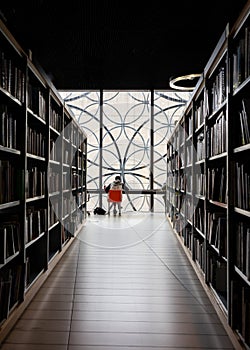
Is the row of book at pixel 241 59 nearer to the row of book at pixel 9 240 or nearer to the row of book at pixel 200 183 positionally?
the row of book at pixel 200 183

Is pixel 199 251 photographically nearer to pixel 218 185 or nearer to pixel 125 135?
pixel 218 185

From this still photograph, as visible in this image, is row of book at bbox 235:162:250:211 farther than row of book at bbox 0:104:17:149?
No

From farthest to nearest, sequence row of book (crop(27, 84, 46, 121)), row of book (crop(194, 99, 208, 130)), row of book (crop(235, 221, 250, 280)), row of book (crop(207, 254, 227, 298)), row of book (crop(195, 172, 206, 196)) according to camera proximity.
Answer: row of book (crop(195, 172, 206, 196)) < row of book (crop(194, 99, 208, 130)) < row of book (crop(27, 84, 46, 121)) < row of book (crop(207, 254, 227, 298)) < row of book (crop(235, 221, 250, 280))

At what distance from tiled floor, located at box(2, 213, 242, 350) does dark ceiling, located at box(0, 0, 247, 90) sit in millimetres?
2472

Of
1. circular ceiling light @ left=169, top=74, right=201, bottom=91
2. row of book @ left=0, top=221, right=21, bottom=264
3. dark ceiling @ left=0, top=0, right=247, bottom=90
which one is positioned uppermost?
dark ceiling @ left=0, top=0, right=247, bottom=90

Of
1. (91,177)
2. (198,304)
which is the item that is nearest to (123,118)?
(91,177)

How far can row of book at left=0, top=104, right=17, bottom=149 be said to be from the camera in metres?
2.40

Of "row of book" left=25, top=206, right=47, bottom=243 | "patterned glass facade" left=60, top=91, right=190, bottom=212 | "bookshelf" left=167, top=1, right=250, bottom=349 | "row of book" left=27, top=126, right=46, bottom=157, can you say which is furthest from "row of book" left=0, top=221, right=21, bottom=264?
"patterned glass facade" left=60, top=91, right=190, bottom=212

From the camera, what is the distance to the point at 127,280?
3.64m

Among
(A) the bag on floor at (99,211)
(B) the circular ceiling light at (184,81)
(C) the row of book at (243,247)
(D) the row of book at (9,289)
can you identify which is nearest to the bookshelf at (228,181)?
(C) the row of book at (243,247)

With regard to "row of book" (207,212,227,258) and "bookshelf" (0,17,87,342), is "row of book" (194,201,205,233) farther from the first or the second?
"bookshelf" (0,17,87,342)

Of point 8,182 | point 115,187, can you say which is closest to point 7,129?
point 8,182

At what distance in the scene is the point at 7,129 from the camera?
249 cm

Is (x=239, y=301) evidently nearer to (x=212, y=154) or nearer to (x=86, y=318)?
(x=86, y=318)
